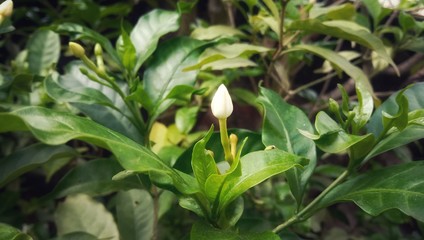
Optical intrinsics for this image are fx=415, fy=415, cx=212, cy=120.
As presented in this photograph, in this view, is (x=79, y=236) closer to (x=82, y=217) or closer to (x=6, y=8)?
(x=82, y=217)

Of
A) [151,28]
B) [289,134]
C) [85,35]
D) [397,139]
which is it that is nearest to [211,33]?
[151,28]

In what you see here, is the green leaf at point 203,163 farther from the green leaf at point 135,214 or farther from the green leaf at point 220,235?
the green leaf at point 135,214

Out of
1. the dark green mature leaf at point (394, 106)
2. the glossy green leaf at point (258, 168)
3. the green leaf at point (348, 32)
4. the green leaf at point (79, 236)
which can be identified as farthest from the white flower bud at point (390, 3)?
the green leaf at point (79, 236)

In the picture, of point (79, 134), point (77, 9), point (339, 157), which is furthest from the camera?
point (339, 157)

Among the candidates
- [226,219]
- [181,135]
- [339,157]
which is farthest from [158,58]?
[339,157]

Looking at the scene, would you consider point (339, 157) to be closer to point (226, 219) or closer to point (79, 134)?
point (226, 219)

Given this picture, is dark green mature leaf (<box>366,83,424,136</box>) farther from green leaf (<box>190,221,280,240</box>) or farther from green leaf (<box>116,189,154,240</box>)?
green leaf (<box>116,189,154,240</box>)
